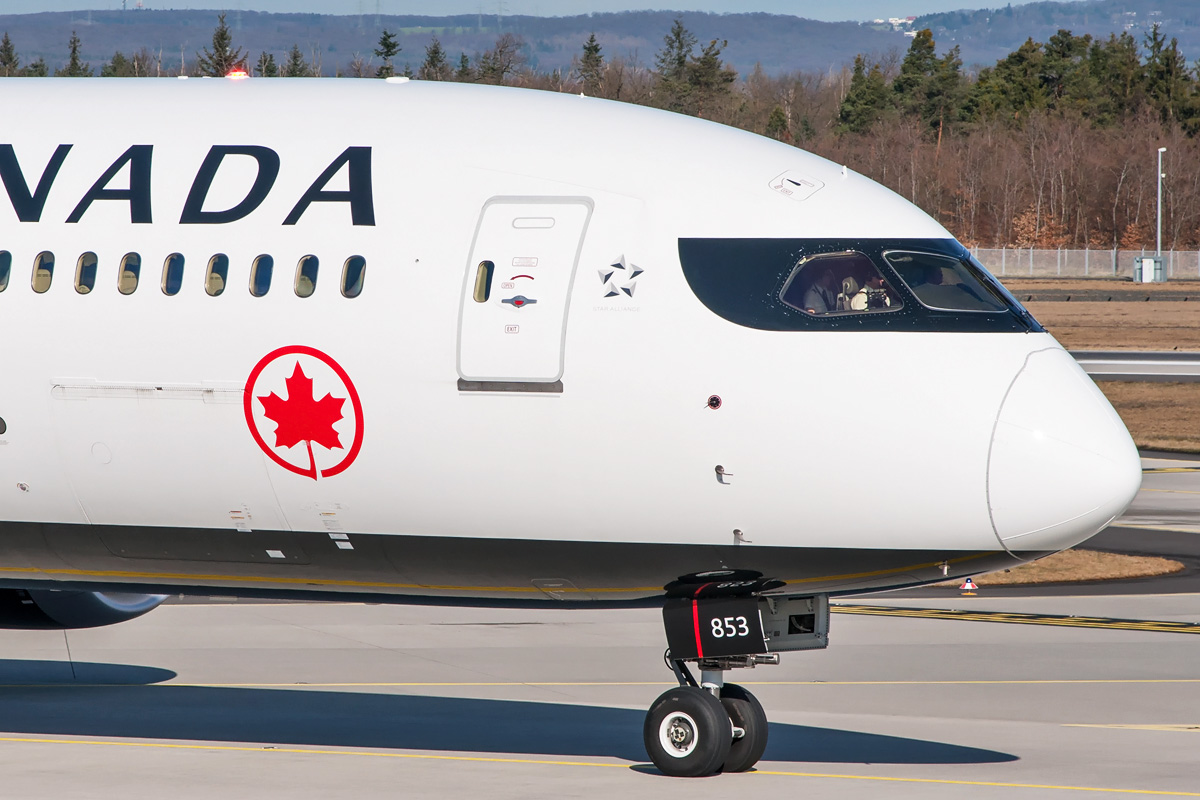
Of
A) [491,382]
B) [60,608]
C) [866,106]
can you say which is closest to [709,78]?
[866,106]

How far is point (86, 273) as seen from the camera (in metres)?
12.1

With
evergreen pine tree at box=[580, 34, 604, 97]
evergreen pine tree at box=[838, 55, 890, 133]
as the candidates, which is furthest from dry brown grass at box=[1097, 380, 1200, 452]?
Answer: evergreen pine tree at box=[838, 55, 890, 133]

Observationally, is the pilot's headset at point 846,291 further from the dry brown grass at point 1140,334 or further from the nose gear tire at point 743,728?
the dry brown grass at point 1140,334

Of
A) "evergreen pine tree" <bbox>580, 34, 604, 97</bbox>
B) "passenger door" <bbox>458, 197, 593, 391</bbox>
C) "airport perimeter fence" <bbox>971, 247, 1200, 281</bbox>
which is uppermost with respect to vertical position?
"evergreen pine tree" <bbox>580, 34, 604, 97</bbox>

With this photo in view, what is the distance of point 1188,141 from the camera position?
173m

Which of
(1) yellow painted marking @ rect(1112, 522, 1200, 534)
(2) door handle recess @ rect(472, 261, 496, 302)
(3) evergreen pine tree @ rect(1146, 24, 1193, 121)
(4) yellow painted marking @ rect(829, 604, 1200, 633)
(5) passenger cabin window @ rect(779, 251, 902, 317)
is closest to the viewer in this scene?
(5) passenger cabin window @ rect(779, 251, 902, 317)

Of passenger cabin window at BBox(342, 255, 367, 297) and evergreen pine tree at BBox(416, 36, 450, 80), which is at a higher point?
evergreen pine tree at BBox(416, 36, 450, 80)

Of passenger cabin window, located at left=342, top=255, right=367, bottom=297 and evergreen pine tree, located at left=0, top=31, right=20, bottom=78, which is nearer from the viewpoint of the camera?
passenger cabin window, located at left=342, top=255, right=367, bottom=297

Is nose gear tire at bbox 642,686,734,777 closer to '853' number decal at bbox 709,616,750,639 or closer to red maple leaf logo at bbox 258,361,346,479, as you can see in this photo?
'853' number decal at bbox 709,616,750,639

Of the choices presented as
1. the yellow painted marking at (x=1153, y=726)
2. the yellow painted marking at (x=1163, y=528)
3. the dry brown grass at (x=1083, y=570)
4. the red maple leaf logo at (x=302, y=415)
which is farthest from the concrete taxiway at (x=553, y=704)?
the yellow painted marking at (x=1163, y=528)

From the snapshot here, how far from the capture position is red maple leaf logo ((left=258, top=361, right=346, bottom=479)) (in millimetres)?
11562

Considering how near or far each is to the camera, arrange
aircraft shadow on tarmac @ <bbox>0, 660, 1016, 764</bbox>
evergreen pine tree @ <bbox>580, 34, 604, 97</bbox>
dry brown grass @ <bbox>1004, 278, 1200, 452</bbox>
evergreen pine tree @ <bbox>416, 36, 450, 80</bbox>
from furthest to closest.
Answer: evergreen pine tree @ <bbox>580, 34, 604, 97</bbox> < evergreen pine tree @ <bbox>416, 36, 450, 80</bbox> < dry brown grass @ <bbox>1004, 278, 1200, 452</bbox> < aircraft shadow on tarmac @ <bbox>0, 660, 1016, 764</bbox>

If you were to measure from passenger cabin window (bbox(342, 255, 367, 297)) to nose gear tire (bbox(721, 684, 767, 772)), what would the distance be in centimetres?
Answer: 395

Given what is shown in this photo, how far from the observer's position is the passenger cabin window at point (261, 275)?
38.5 feet
